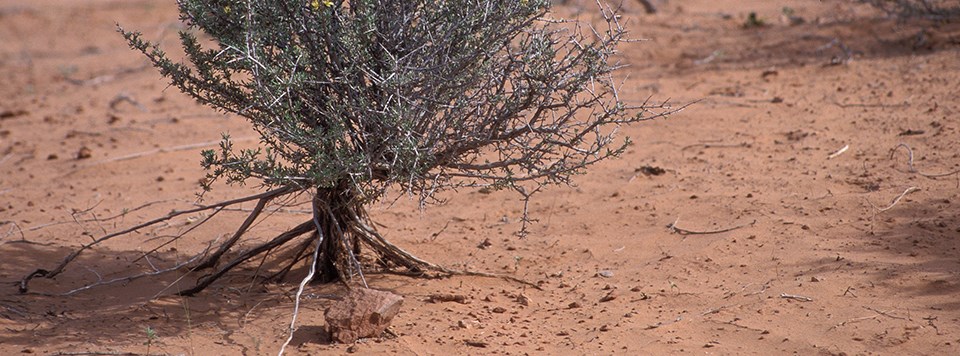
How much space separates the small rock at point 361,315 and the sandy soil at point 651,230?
62 mm

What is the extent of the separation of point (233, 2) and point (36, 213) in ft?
9.25

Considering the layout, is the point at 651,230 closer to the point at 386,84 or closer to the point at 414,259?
the point at 414,259

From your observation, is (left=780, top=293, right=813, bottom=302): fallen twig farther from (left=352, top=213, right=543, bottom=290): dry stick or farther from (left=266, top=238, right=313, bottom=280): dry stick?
(left=266, top=238, right=313, bottom=280): dry stick

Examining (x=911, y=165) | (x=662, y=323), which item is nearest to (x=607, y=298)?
(x=662, y=323)

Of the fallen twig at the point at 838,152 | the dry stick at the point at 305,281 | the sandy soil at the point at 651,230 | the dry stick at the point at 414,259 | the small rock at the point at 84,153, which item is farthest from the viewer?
the small rock at the point at 84,153

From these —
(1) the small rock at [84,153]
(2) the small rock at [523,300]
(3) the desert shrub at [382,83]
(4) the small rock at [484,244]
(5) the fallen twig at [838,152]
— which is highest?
(1) the small rock at [84,153]

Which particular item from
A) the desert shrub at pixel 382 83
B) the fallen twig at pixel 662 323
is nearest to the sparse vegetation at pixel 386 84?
the desert shrub at pixel 382 83

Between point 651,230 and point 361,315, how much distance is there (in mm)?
1891

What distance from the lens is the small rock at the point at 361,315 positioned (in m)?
3.76

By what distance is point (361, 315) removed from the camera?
12.3 feet

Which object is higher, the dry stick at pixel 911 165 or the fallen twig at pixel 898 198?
the dry stick at pixel 911 165

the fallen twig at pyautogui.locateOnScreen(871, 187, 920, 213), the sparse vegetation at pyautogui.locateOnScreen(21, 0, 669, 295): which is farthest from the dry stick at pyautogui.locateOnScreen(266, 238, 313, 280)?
the fallen twig at pyautogui.locateOnScreen(871, 187, 920, 213)

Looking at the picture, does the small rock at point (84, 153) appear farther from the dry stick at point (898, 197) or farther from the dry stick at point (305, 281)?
the dry stick at point (898, 197)

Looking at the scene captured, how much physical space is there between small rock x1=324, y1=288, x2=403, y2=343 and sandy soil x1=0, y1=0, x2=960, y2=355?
6 centimetres
